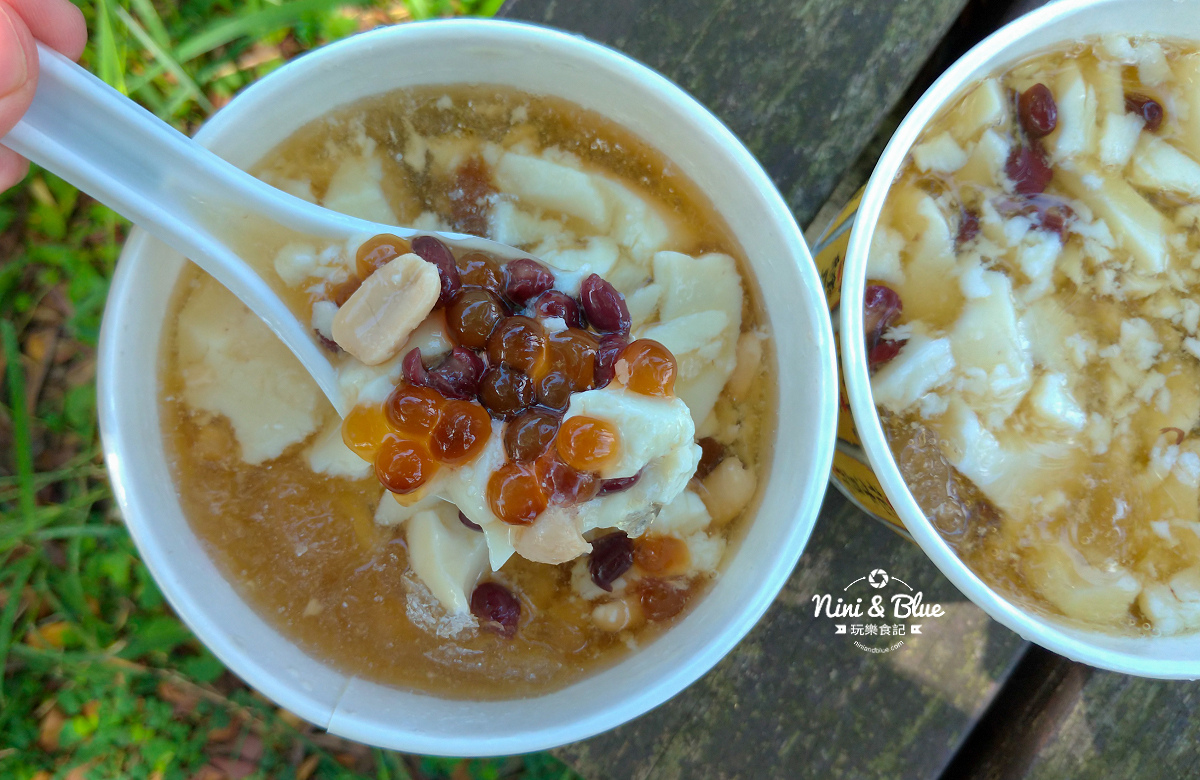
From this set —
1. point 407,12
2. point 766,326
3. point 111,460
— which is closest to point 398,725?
point 111,460

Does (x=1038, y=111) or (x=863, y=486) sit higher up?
(x=1038, y=111)

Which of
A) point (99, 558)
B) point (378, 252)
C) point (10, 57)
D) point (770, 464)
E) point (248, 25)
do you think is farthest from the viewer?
point (99, 558)

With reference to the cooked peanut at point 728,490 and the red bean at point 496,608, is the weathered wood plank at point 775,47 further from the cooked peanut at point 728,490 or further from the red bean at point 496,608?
the red bean at point 496,608

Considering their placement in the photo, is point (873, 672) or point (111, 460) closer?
point (111, 460)

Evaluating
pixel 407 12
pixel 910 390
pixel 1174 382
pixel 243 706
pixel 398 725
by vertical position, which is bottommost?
pixel 243 706

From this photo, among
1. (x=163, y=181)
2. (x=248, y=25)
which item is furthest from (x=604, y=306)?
(x=248, y=25)

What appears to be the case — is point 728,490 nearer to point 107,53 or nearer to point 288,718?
point 288,718

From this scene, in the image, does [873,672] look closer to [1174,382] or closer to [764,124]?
[1174,382]
